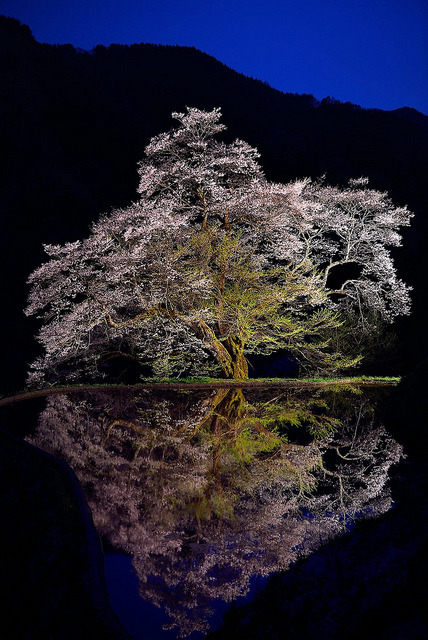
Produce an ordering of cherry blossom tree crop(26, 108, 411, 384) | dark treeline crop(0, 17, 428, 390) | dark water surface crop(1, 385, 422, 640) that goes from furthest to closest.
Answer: dark treeline crop(0, 17, 428, 390) < cherry blossom tree crop(26, 108, 411, 384) < dark water surface crop(1, 385, 422, 640)

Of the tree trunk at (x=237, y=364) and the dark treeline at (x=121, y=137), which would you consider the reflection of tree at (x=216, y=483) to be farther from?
the dark treeline at (x=121, y=137)

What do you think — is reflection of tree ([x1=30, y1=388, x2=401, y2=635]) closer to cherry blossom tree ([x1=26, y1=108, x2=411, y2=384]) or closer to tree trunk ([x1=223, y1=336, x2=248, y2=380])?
cherry blossom tree ([x1=26, y1=108, x2=411, y2=384])

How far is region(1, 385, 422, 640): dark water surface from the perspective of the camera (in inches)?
113

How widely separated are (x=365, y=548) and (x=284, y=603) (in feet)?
2.72

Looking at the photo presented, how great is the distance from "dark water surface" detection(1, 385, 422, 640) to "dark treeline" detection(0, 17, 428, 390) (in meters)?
10.5

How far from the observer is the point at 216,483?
4844 millimetres

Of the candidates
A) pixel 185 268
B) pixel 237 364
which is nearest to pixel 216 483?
pixel 185 268

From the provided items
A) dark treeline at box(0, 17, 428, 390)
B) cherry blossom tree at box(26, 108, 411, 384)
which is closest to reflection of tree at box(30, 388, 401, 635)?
cherry blossom tree at box(26, 108, 411, 384)

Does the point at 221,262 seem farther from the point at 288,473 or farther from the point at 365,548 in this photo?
the point at 365,548

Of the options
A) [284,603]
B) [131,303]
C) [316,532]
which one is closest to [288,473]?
[316,532]

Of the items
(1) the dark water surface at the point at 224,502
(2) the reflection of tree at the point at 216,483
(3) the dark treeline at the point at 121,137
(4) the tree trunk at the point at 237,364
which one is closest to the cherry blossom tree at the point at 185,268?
(4) the tree trunk at the point at 237,364

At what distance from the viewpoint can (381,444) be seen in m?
6.25

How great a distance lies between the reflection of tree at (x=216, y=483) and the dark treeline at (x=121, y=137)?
10213 millimetres

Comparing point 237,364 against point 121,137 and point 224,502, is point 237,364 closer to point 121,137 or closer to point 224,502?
point 224,502
